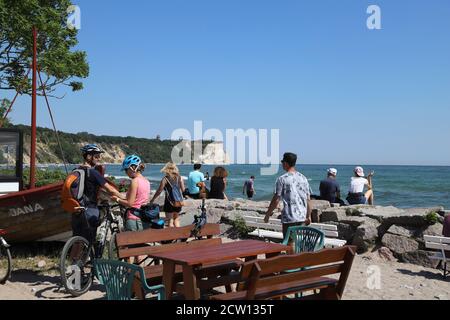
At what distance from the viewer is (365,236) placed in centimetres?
876

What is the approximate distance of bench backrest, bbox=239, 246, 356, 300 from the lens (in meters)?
3.70

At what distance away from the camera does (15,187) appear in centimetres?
954

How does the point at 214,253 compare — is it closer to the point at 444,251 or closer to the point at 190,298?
the point at 190,298

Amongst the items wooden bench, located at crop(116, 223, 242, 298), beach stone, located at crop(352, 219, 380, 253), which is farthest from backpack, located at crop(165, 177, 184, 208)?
wooden bench, located at crop(116, 223, 242, 298)

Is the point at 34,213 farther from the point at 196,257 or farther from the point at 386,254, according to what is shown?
the point at 386,254

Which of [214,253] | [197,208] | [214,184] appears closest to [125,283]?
[214,253]

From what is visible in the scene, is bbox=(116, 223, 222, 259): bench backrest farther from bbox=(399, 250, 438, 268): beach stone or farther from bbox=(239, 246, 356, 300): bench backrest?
bbox=(399, 250, 438, 268): beach stone

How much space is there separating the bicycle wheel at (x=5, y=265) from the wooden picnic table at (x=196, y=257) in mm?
2749

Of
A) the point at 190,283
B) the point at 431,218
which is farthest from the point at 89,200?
the point at 431,218

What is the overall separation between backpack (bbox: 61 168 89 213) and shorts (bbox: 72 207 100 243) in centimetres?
12

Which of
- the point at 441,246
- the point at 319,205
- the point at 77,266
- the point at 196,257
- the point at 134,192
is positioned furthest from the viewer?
the point at 319,205

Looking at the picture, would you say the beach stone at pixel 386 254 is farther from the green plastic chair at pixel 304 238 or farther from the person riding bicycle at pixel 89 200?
the person riding bicycle at pixel 89 200

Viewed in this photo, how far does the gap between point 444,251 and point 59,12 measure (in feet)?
47.1

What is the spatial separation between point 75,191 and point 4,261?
2.08 m
